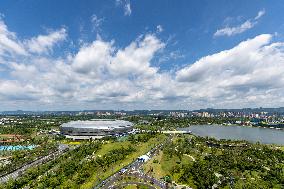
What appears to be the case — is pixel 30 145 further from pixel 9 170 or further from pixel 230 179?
pixel 230 179

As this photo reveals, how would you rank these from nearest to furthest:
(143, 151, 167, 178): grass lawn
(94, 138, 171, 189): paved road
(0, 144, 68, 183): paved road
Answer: (94, 138, 171, 189): paved road < (143, 151, 167, 178): grass lawn < (0, 144, 68, 183): paved road

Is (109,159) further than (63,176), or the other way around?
(109,159)

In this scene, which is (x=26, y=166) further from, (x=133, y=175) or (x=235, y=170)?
(x=235, y=170)

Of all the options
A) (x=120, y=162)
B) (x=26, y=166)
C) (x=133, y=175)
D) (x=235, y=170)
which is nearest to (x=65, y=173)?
(x=133, y=175)

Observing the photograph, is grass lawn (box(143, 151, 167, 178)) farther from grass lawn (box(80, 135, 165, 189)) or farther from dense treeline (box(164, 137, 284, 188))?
grass lawn (box(80, 135, 165, 189))

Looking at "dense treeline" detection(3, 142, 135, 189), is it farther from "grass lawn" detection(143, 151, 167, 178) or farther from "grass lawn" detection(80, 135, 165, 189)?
"grass lawn" detection(143, 151, 167, 178)

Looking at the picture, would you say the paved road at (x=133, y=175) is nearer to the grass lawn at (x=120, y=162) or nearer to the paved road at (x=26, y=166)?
the grass lawn at (x=120, y=162)

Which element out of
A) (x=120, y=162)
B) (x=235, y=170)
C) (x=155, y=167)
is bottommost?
(x=235, y=170)

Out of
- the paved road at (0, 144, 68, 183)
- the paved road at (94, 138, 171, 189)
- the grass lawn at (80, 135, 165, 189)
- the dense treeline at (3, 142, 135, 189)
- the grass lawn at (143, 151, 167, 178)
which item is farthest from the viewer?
the paved road at (0, 144, 68, 183)

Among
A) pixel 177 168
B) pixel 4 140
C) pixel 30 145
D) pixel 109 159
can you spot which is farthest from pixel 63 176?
pixel 4 140

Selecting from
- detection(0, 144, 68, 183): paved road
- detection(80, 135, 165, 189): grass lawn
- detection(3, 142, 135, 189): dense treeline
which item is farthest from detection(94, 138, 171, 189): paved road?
detection(0, 144, 68, 183): paved road

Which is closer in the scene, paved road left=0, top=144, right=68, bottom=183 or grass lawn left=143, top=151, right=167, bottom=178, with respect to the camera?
grass lawn left=143, top=151, right=167, bottom=178
